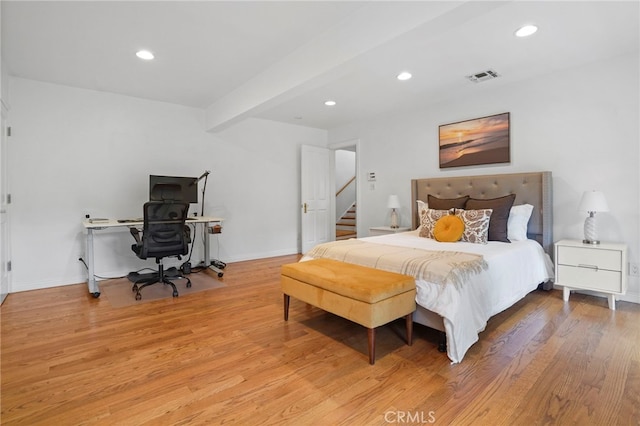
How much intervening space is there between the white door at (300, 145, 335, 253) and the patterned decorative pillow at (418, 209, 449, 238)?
2.56 metres

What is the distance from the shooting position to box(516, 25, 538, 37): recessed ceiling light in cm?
259

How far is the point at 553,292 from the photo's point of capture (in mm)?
3496

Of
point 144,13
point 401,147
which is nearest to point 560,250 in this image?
point 401,147

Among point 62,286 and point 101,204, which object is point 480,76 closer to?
point 101,204

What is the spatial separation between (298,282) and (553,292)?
291 cm

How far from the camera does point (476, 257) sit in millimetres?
2520

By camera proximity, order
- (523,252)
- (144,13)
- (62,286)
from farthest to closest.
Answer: (62,286), (523,252), (144,13)

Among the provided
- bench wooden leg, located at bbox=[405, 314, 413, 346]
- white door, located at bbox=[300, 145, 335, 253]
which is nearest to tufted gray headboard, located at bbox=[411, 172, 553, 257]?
bench wooden leg, located at bbox=[405, 314, 413, 346]

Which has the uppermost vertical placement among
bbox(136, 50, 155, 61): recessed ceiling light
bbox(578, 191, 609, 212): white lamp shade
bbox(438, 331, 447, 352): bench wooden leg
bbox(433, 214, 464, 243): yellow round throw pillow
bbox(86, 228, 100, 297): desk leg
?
bbox(136, 50, 155, 61): recessed ceiling light

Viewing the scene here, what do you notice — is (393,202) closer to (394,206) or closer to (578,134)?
(394,206)

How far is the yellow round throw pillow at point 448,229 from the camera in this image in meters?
3.37

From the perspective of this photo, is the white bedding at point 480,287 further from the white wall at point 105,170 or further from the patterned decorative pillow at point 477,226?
the white wall at point 105,170

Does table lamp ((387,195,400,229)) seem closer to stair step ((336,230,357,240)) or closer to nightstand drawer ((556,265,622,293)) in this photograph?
nightstand drawer ((556,265,622,293))

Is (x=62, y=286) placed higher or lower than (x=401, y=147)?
lower
